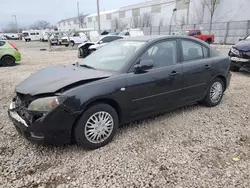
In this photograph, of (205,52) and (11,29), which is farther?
(11,29)

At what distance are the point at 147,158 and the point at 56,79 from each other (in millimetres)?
1627

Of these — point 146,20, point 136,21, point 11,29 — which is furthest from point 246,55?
point 11,29

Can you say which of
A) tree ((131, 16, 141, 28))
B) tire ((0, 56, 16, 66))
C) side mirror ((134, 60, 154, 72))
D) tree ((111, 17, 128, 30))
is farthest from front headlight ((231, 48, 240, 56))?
tree ((111, 17, 128, 30))

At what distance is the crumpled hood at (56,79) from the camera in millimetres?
2867

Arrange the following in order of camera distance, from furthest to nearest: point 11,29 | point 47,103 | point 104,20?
point 11,29, point 104,20, point 47,103

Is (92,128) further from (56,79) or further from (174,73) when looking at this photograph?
(174,73)

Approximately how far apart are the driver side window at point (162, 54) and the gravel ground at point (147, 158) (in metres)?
1.04

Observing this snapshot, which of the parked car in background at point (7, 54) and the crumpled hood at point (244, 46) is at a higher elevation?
the crumpled hood at point (244, 46)

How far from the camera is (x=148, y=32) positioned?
4003 cm

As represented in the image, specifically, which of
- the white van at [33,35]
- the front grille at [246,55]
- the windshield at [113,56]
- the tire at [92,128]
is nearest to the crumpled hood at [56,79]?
the windshield at [113,56]

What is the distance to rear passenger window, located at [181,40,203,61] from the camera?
399 cm

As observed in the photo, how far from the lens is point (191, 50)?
4145 mm

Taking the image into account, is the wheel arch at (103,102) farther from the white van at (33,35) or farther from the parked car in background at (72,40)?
the white van at (33,35)

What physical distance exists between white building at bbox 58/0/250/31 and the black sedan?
3685cm
